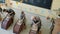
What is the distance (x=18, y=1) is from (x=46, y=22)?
0.64 meters

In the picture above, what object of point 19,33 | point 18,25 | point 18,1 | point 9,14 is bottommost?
point 19,33

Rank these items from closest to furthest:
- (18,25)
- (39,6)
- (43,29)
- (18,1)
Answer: (18,25) → (43,29) → (39,6) → (18,1)

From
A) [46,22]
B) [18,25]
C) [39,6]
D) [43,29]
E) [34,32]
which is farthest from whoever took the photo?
[39,6]

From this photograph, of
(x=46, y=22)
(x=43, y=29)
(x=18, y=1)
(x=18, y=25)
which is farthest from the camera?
(x=18, y=1)

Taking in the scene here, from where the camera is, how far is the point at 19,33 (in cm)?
165

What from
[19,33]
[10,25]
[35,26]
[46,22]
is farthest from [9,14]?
[46,22]

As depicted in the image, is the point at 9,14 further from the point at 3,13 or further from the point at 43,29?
the point at 43,29

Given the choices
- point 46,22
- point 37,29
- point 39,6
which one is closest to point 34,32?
point 37,29

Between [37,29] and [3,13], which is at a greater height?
[3,13]

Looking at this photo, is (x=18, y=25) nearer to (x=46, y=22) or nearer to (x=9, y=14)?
(x=9, y=14)

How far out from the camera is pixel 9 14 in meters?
1.79

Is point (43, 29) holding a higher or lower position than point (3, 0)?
lower

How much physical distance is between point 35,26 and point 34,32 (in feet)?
0.26

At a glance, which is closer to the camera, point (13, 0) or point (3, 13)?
point (3, 13)
